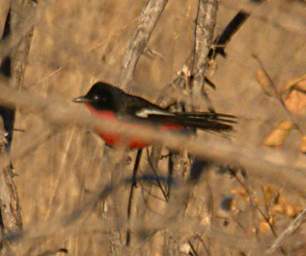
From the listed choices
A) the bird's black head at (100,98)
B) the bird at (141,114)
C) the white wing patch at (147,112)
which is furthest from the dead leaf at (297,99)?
the bird's black head at (100,98)

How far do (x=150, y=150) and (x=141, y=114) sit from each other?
1.40 ft

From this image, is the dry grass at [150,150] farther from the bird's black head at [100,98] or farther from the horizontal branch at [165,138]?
the bird's black head at [100,98]

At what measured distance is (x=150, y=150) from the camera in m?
5.79

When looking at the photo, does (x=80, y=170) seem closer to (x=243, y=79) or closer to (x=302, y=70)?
(x=243, y=79)

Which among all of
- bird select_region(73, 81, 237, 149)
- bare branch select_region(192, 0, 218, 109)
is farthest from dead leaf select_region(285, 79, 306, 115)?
bare branch select_region(192, 0, 218, 109)

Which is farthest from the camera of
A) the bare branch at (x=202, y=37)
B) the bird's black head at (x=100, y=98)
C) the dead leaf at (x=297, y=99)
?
the bird's black head at (x=100, y=98)

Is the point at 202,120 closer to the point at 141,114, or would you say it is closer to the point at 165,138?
the point at 141,114

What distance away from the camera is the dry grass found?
2514 millimetres

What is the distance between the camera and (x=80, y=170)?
662 centimetres

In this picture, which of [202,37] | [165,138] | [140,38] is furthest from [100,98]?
[165,138]

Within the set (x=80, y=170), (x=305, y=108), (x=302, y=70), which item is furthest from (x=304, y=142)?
(x=80, y=170)

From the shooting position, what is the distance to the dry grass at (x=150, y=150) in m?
2.51

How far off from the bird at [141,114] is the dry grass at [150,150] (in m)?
0.15

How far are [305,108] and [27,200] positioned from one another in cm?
338
